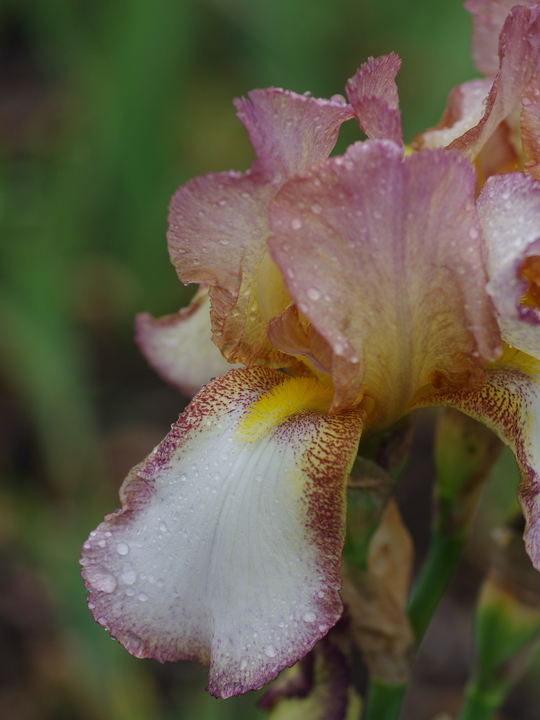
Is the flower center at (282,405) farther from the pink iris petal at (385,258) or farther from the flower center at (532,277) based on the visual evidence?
the flower center at (532,277)

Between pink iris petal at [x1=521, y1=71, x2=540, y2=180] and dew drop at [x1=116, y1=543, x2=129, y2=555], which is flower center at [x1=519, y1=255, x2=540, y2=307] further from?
dew drop at [x1=116, y1=543, x2=129, y2=555]

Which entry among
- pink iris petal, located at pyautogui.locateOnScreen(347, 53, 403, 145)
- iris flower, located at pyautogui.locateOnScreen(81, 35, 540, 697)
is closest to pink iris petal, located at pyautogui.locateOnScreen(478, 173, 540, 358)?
iris flower, located at pyautogui.locateOnScreen(81, 35, 540, 697)

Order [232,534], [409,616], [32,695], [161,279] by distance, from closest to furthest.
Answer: [232,534]
[409,616]
[32,695]
[161,279]

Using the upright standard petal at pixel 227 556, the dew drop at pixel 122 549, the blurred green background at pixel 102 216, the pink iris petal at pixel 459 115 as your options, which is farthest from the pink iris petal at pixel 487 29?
the blurred green background at pixel 102 216

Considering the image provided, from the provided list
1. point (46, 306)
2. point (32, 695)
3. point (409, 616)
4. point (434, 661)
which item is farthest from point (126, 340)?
point (409, 616)

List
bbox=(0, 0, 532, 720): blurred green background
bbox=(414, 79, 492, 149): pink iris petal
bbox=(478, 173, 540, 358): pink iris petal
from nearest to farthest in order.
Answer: bbox=(478, 173, 540, 358): pink iris petal → bbox=(414, 79, 492, 149): pink iris petal → bbox=(0, 0, 532, 720): blurred green background

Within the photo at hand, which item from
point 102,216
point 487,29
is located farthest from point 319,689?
point 102,216

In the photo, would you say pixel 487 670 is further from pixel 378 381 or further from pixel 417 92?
pixel 417 92
